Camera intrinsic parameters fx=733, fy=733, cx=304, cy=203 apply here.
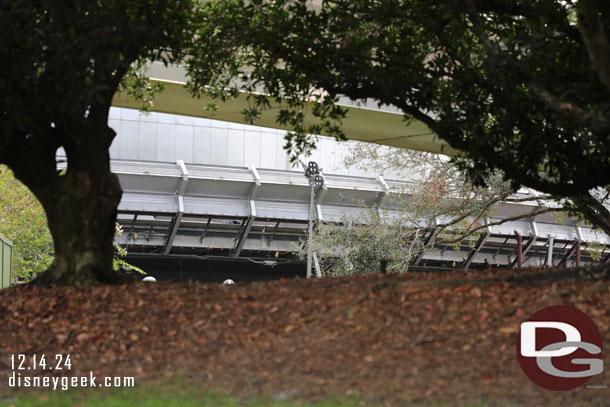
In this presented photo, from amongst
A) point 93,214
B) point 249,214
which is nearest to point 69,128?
point 93,214

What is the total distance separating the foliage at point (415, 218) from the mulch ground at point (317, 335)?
11896mm

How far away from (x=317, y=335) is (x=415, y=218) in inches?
679

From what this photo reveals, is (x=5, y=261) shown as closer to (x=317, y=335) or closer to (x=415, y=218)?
(x=415, y=218)

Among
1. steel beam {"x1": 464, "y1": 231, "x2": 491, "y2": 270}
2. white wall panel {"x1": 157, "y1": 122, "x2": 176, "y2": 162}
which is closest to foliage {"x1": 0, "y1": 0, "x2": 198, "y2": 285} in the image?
white wall panel {"x1": 157, "y1": 122, "x2": 176, "y2": 162}

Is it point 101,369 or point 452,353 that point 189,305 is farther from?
point 452,353

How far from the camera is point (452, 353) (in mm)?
6809

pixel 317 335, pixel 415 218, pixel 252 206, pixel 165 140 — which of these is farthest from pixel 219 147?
pixel 317 335

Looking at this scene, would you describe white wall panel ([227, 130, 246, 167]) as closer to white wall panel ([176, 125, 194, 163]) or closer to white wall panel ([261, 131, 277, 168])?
white wall panel ([261, 131, 277, 168])

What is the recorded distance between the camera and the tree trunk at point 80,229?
10641 mm

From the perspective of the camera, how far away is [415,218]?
79.9ft

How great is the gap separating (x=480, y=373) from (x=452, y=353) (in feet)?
1.38

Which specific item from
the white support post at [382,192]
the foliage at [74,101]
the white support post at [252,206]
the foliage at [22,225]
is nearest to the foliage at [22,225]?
the foliage at [22,225]

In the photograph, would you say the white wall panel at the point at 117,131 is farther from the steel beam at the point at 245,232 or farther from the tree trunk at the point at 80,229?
the tree trunk at the point at 80,229
